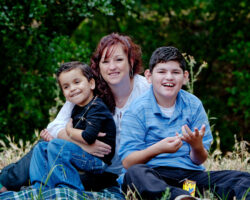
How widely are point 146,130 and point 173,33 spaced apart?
4355mm

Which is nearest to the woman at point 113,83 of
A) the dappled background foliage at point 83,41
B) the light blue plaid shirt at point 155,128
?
the light blue plaid shirt at point 155,128

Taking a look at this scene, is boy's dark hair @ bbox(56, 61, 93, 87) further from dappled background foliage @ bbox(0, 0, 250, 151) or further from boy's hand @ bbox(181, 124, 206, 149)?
boy's hand @ bbox(181, 124, 206, 149)

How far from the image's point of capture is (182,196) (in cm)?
227

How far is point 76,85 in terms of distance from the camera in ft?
10.3

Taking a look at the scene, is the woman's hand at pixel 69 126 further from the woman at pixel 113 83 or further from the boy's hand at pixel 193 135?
the boy's hand at pixel 193 135

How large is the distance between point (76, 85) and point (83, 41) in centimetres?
199

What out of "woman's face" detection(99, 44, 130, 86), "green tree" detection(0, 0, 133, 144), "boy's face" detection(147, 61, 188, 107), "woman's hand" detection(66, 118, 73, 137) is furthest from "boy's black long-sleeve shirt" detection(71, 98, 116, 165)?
"green tree" detection(0, 0, 133, 144)

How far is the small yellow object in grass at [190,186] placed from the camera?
8.70 ft

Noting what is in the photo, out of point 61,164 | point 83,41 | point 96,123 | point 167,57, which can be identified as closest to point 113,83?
point 96,123

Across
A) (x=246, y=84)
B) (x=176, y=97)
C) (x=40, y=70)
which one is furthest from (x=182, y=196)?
(x=246, y=84)

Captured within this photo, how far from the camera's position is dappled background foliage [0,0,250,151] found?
4.50m

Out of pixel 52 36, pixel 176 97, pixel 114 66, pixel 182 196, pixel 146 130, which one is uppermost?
pixel 52 36

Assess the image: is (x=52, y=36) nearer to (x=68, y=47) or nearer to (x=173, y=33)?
(x=68, y=47)

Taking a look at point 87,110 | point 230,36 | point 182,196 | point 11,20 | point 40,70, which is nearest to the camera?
point 182,196
